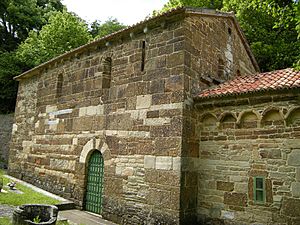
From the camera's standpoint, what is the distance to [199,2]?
16.2 m

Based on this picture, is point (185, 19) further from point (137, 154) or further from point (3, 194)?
point (3, 194)

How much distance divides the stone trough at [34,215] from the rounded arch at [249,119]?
4.38 meters

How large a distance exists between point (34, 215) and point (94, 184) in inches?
105

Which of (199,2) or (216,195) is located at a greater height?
(199,2)

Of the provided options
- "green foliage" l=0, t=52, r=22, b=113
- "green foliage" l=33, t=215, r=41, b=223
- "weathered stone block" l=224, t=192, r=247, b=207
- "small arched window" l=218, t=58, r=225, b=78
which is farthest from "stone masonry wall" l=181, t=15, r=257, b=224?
"green foliage" l=0, t=52, r=22, b=113

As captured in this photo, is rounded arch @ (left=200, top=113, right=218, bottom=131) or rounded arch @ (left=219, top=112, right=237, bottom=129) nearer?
rounded arch @ (left=219, top=112, right=237, bottom=129)

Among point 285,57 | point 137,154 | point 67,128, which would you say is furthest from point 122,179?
point 285,57

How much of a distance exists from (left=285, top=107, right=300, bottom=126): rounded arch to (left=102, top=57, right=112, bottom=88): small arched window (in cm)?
513

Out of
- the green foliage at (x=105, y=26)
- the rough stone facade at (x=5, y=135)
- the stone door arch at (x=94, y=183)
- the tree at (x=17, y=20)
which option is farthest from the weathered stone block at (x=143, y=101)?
the green foliage at (x=105, y=26)

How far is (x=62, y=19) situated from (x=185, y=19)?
15403mm

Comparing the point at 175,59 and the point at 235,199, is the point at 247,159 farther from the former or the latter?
the point at 175,59

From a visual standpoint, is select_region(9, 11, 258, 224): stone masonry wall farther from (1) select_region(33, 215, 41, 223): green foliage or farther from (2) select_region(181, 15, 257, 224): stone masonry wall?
(1) select_region(33, 215, 41, 223): green foliage

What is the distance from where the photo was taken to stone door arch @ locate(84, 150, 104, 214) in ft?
27.4

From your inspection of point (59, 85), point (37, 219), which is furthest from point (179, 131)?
point (59, 85)
